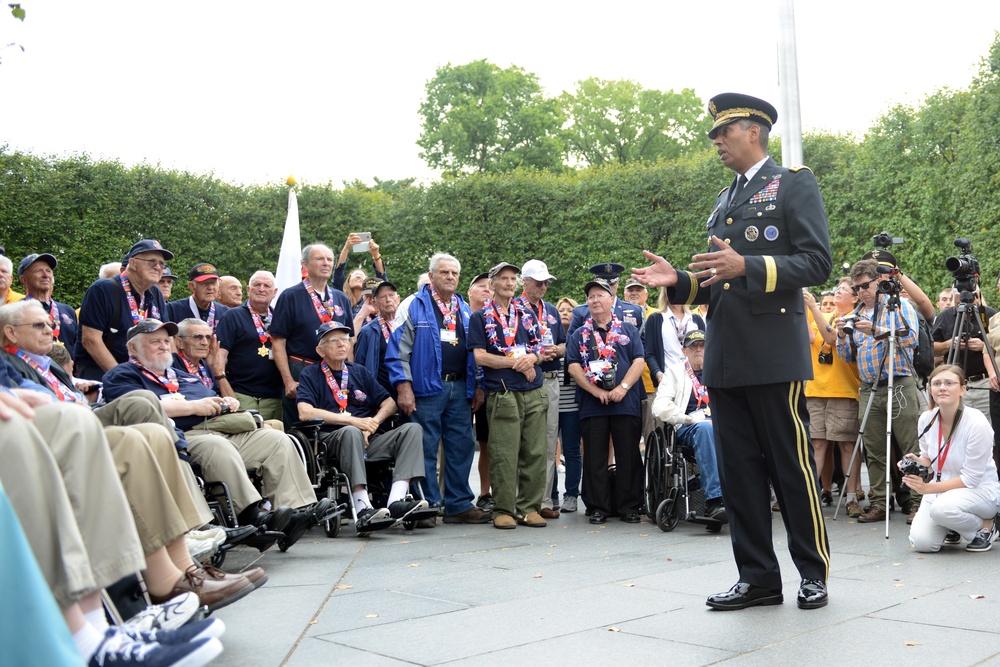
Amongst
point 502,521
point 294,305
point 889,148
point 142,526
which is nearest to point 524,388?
point 502,521

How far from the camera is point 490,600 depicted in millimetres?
4637

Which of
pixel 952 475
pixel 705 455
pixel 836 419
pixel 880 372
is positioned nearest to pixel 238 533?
pixel 705 455

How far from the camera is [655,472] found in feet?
25.6

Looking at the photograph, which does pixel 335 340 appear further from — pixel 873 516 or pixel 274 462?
pixel 873 516

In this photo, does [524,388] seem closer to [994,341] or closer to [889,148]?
[994,341]

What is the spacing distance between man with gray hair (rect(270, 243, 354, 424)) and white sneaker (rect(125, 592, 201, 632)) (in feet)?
14.2

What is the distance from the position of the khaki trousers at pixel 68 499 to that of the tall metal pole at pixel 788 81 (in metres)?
9.01

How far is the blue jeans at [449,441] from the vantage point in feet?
26.4

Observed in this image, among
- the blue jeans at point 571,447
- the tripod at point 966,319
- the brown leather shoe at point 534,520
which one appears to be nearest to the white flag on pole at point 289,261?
the blue jeans at point 571,447

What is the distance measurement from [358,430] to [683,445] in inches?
95.8

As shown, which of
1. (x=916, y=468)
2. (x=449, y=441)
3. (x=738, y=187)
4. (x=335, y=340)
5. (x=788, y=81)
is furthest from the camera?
(x=788, y=81)

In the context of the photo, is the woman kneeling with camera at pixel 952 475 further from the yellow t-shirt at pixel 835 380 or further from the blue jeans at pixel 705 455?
the yellow t-shirt at pixel 835 380

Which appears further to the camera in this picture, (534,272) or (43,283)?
(534,272)

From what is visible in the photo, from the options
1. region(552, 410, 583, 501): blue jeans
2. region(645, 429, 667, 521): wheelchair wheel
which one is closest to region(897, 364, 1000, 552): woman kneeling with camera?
region(645, 429, 667, 521): wheelchair wheel
